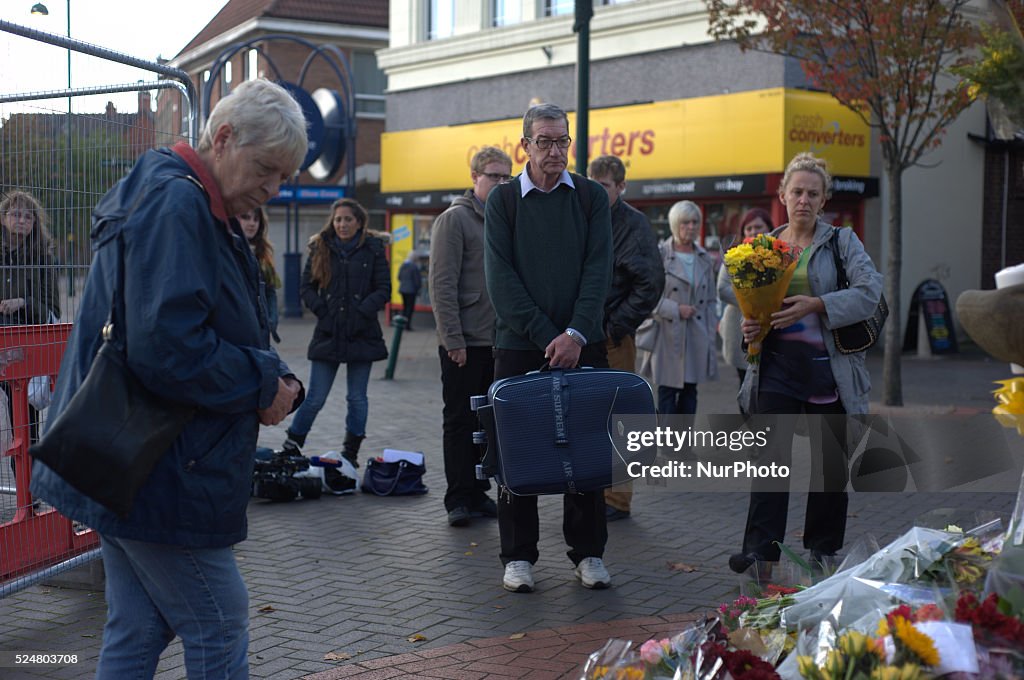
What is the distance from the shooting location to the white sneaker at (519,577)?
5656mm

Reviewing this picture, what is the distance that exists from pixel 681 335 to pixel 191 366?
21.2 ft

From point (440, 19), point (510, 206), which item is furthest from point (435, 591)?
point (440, 19)

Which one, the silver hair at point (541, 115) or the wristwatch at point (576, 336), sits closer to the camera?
the wristwatch at point (576, 336)

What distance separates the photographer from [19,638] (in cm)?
500

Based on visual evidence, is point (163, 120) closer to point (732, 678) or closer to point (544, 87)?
point (732, 678)

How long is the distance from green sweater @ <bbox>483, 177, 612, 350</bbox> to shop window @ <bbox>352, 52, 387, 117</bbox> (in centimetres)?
3139

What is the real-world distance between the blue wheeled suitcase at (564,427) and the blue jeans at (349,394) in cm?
357

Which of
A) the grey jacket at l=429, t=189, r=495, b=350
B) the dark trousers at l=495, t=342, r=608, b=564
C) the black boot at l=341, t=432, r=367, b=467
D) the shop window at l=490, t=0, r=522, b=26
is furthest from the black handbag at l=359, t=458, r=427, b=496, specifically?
the shop window at l=490, t=0, r=522, b=26

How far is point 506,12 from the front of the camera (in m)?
24.2

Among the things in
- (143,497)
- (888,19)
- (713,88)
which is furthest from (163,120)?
(713,88)

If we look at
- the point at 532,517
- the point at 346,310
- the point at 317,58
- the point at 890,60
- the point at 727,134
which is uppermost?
the point at 317,58

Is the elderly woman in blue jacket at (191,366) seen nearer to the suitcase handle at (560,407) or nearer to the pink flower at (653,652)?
the pink flower at (653,652)

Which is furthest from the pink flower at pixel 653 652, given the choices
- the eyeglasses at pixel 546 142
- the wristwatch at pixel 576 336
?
the eyeglasses at pixel 546 142

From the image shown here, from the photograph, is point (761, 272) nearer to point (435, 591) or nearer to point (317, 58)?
point (435, 591)
